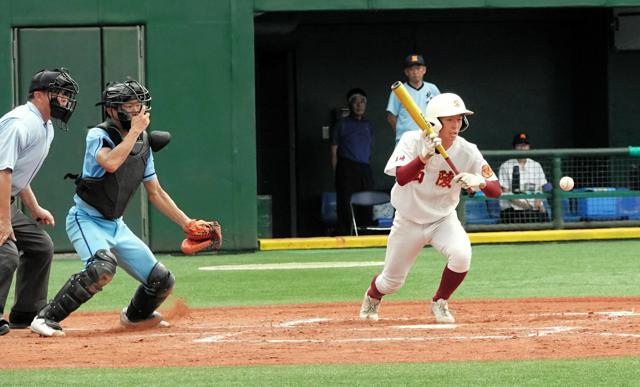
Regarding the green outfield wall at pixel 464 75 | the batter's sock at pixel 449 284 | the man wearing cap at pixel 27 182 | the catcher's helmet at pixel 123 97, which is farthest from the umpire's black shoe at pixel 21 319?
the green outfield wall at pixel 464 75

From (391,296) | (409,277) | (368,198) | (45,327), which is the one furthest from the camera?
(368,198)

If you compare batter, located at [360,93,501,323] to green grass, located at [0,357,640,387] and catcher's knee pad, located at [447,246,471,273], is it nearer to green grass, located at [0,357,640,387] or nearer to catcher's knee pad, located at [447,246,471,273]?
catcher's knee pad, located at [447,246,471,273]

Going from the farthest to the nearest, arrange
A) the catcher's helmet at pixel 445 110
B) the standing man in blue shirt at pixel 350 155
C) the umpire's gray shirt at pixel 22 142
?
the standing man in blue shirt at pixel 350 155 < the catcher's helmet at pixel 445 110 < the umpire's gray shirt at pixel 22 142

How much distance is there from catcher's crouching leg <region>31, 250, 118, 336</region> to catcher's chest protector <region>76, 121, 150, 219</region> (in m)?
0.30

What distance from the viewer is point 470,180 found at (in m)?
8.04

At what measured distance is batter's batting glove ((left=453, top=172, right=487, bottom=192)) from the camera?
8039 millimetres

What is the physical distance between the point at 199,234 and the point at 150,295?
496mm

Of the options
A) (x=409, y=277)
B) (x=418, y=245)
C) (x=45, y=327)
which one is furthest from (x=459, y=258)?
(x=409, y=277)

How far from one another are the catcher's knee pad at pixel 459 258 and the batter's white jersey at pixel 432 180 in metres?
0.25

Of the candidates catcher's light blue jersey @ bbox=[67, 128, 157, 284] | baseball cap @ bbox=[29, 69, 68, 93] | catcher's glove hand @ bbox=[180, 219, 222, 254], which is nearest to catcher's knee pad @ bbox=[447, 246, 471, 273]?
catcher's glove hand @ bbox=[180, 219, 222, 254]

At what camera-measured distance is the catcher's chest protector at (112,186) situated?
813 cm

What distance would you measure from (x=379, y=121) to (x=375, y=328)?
9.71 m

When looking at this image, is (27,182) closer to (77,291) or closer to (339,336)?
(77,291)

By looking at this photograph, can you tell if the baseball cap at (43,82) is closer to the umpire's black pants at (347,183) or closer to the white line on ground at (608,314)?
the white line on ground at (608,314)
